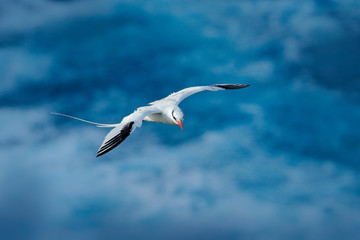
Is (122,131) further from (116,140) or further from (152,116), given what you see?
(152,116)

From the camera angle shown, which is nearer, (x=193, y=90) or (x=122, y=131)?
(x=122, y=131)

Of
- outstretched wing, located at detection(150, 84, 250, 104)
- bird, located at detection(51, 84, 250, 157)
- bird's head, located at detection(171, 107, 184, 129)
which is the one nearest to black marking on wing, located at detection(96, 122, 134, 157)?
bird, located at detection(51, 84, 250, 157)

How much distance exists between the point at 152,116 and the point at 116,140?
6020 mm

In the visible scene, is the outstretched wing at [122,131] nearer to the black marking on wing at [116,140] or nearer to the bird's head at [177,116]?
the black marking on wing at [116,140]

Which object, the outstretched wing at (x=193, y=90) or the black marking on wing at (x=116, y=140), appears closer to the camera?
the black marking on wing at (x=116, y=140)

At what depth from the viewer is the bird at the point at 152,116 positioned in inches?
917

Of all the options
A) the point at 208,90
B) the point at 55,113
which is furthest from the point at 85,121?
the point at 208,90

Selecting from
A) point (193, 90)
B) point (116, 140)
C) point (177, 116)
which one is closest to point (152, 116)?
point (177, 116)

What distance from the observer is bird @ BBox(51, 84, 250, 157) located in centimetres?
2328

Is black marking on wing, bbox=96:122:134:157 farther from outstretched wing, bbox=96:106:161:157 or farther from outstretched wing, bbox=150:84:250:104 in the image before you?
outstretched wing, bbox=150:84:250:104

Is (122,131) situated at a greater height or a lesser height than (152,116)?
lesser

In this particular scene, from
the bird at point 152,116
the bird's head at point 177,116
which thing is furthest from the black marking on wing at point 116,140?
the bird's head at point 177,116

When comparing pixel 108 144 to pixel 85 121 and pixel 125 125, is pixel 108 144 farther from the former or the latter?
pixel 85 121

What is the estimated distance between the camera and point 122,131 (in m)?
23.9
